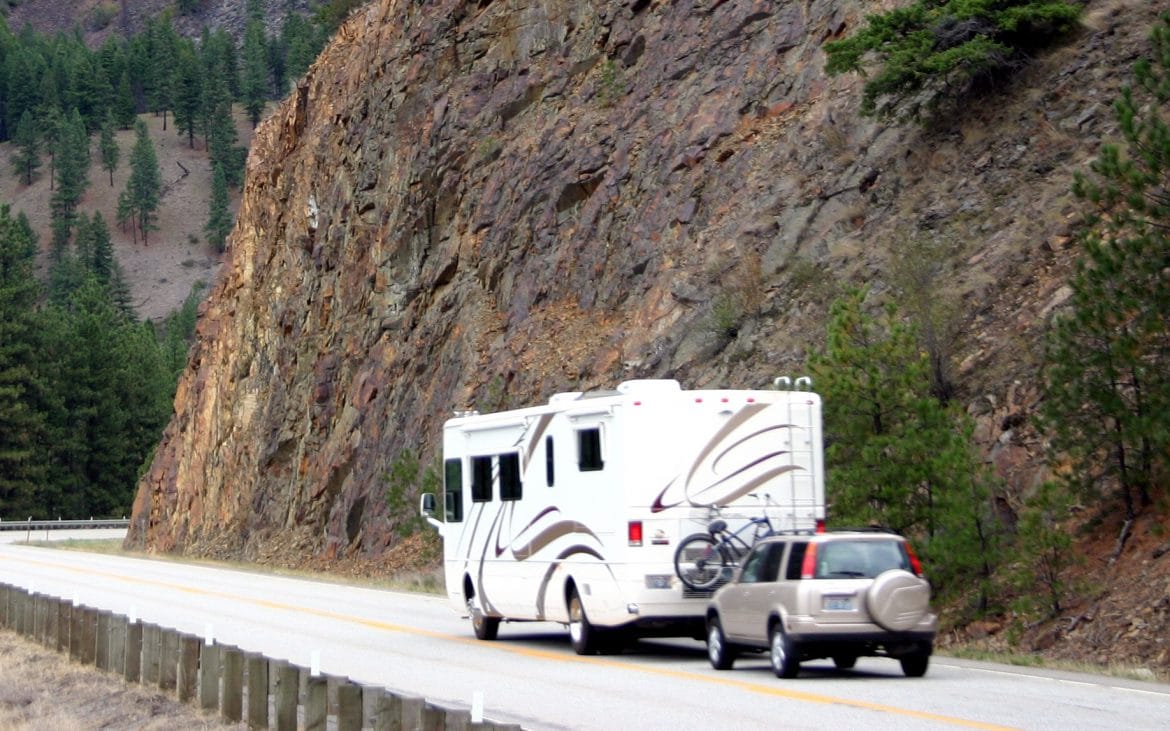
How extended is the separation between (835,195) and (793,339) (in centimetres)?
383

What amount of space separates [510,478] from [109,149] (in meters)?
161

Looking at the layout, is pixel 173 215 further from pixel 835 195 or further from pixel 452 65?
pixel 835 195

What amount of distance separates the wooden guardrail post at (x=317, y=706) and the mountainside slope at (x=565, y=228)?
12.6 m

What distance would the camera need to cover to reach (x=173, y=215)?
535 feet

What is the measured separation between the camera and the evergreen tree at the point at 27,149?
169625 millimetres

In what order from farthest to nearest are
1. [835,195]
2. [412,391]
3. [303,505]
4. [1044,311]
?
[303,505] → [412,391] → [835,195] → [1044,311]

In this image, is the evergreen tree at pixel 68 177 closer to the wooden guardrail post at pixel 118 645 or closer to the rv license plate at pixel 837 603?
the wooden guardrail post at pixel 118 645

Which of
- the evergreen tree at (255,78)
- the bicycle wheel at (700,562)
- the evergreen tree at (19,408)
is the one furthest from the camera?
the evergreen tree at (255,78)

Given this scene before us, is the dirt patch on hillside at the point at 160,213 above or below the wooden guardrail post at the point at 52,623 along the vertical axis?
above

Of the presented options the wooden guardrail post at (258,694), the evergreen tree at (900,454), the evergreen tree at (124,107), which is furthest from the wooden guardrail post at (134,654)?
the evergreen tree at (124,107)

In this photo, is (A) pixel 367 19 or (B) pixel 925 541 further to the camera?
(A) pixel 367 19

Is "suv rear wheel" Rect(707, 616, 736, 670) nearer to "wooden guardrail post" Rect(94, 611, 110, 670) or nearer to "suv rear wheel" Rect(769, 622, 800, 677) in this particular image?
"suv rear wheel" Rect(769, 622, 800, 677)

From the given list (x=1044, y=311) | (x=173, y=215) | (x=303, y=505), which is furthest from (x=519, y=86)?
(x=173, y=215)

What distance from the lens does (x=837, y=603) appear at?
1489cm
